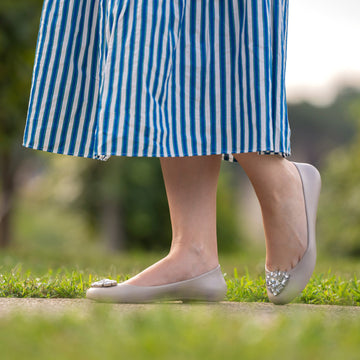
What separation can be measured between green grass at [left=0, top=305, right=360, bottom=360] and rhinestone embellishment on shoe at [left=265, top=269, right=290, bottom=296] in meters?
0.57

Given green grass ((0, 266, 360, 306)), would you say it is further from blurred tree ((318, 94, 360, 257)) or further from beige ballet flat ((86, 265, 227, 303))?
blurred tree ((318, 94, 360, 257))

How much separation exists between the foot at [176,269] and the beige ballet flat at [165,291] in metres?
0.02

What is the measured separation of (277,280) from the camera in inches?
65.2

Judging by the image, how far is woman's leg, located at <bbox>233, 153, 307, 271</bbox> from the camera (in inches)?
64.6

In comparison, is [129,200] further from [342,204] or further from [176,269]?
[176,269]

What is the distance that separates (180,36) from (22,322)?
917mm

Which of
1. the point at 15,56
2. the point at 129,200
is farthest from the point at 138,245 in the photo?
the point at 15,56

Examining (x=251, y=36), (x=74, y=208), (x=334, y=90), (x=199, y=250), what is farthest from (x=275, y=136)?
(x=334, y=90)

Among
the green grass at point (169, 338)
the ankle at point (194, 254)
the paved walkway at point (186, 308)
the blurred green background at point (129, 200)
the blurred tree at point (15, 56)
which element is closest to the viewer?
the green grass at point (169, 338)

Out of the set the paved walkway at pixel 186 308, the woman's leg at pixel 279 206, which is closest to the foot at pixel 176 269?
the paved walkway at pixel 186 308

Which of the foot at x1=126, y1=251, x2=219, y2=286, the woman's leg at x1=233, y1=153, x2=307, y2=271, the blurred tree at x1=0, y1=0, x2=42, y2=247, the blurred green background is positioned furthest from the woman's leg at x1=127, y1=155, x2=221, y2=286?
the blurred green background

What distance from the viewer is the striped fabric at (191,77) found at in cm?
150

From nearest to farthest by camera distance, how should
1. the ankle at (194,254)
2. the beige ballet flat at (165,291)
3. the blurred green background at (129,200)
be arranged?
the beige ballet flat at (165,291) → the ankle at (194,254) → the blurred green background at (129,200)

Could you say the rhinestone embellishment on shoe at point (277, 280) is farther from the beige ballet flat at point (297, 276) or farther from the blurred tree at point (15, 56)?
the blurred tree at point (15, 56)
